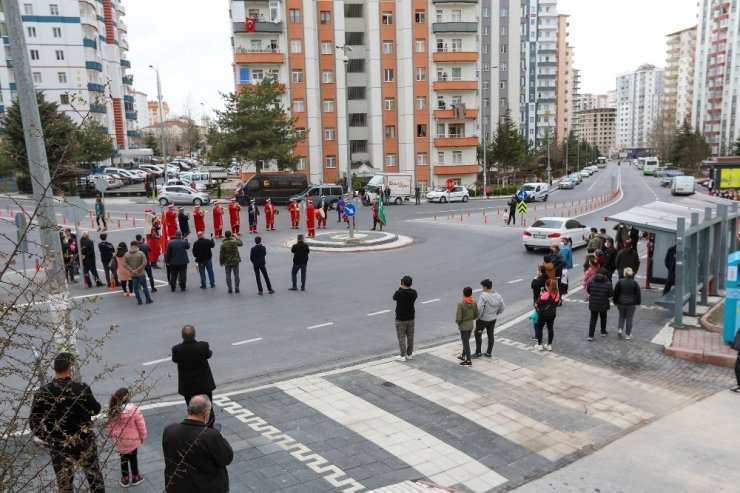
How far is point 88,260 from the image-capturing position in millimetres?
17219

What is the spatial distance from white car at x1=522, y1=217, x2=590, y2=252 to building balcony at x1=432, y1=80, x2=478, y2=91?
125 feet

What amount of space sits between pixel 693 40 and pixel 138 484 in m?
181

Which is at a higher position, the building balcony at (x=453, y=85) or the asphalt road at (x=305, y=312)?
the building balcony at (x=453, y=85)

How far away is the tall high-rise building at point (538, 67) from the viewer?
11969 centimetres

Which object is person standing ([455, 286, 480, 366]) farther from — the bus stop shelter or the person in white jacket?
the bus stop shelter

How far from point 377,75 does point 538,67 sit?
81541 mm

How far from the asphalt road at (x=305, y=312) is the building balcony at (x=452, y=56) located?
3719 cm

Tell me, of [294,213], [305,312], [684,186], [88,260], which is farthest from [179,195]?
[684,186]

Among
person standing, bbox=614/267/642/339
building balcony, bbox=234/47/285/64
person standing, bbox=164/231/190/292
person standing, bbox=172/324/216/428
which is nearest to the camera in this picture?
person standing, bbox=172/324/216/428

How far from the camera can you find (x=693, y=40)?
509ft

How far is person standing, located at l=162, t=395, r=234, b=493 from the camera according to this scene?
4.91 metres

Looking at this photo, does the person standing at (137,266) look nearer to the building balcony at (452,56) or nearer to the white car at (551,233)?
the white car at (551,233)

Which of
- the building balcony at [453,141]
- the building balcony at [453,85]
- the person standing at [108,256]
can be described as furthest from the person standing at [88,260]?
the building balcony at [453,85]

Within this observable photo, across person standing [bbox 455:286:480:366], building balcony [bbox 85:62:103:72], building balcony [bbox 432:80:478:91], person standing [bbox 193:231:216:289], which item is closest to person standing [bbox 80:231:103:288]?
person standing [bbox 193:231:216:289]
